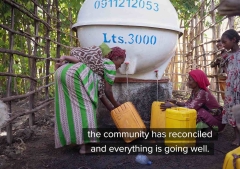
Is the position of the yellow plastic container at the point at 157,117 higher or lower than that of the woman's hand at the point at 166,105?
lower

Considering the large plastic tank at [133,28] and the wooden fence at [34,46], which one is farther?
the large plastic tank at [133,28]

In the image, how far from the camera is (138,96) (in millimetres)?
3416

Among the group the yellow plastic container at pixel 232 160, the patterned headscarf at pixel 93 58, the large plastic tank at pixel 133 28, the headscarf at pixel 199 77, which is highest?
the large plastic tank at pixel 133 28

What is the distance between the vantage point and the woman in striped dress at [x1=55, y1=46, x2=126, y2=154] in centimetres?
260

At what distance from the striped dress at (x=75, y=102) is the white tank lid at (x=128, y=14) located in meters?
0.73

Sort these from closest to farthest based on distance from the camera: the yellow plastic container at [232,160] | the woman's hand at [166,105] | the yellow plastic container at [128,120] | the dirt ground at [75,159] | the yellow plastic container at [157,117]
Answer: the yellow plastic container at [232,160] < the dirt ground at [75,159] < the yellow plastic container at [128,120] < the woman's hand at [166,105] < the yellow plastic container at [157,117]

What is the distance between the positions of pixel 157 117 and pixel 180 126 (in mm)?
582

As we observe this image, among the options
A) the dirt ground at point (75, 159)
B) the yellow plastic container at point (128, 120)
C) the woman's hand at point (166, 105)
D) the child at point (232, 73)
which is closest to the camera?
the dirt ground at point (75, 159)

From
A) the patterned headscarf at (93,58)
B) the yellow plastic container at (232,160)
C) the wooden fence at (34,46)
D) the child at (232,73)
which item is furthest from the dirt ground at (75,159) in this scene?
the patterned headscarf at (93,58)

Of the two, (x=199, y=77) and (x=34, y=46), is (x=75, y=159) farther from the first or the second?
(x=34, y=46)

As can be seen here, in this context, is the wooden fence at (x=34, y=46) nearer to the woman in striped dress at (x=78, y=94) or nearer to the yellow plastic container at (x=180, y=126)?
the woman in striped dress at (x=78, y=94)

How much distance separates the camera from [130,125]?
114 inches

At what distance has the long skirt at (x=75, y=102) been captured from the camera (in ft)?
8.48

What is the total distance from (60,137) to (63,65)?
704 mm
